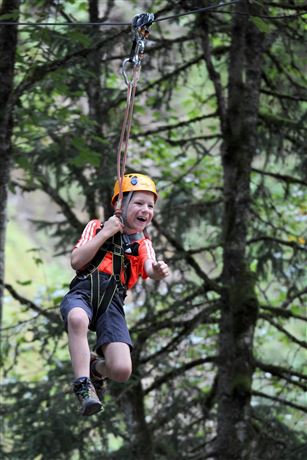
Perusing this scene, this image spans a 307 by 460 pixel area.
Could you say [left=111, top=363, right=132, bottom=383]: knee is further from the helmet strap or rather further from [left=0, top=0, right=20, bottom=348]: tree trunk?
[left=0, top=0, right=20, bottom=348]: tree trunk

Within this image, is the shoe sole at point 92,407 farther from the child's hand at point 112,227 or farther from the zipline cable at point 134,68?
the zipline cable at point 134,68

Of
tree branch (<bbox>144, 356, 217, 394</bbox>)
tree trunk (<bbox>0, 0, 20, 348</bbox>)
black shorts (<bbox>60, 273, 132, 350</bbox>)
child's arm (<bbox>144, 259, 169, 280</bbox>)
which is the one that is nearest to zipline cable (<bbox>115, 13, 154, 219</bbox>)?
child's arm (<bbox>144, 259, 169, 280</bbox>)

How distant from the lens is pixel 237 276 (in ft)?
26.3

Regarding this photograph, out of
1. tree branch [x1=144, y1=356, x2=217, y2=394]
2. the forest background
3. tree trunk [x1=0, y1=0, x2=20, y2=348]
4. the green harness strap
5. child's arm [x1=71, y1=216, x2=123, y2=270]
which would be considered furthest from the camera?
tree branch [x1=144, y1=356, x2=217, y2=394]

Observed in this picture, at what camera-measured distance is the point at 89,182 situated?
9.00 meters

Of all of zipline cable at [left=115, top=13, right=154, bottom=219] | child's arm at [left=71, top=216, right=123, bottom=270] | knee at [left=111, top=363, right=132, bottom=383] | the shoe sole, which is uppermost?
zipline cable at [left=115, top=13, right=154, bottom=219]

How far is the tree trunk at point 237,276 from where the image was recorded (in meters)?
7.93

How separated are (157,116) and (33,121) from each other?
3.55 m

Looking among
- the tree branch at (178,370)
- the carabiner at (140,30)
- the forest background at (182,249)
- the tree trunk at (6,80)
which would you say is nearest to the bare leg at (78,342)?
the carabiner at (140,30)

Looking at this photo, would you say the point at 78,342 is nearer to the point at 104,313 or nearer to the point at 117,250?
the point at 104,313

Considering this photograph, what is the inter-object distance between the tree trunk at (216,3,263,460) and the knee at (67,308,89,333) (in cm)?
392

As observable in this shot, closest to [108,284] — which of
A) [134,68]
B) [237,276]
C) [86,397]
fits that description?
[86,397]

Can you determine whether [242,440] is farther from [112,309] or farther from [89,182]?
[112,309]

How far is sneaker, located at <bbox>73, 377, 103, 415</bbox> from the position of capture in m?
3.88
